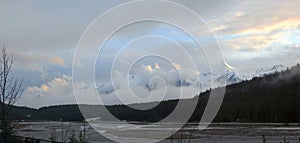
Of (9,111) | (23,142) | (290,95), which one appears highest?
(290,95)

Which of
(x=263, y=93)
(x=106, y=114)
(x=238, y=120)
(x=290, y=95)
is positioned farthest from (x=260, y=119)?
(x=106, y=114)

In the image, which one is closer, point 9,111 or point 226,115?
point 9,111

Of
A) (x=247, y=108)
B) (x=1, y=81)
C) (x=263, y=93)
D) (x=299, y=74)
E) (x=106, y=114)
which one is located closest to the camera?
(x=1, y=81)

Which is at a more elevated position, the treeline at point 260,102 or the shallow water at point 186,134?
the treeline at point 260,102

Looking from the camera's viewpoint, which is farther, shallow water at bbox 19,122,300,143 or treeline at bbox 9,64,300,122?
treeline at bbox 9,64,300,122

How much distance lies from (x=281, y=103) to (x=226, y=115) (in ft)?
54.7

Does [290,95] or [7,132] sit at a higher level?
[290,95]

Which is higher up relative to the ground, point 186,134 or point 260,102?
point 260,102

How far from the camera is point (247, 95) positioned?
154125 millimetres

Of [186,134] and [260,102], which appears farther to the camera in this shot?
[260,102]

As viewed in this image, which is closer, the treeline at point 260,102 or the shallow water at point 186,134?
the shallow water at point 186,134

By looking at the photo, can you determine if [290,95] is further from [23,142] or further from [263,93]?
[23,142]

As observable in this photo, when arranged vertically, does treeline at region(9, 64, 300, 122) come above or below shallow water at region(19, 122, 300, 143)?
above

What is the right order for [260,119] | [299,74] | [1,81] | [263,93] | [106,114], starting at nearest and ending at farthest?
[1,81], [106,114], [260,119], [263,93], [299,74]
